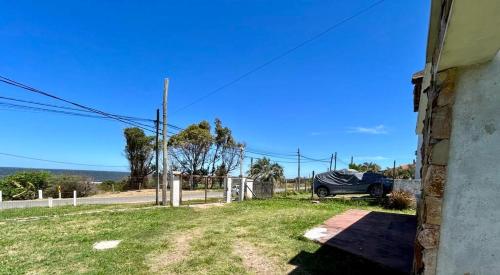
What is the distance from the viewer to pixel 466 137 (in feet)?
8.34

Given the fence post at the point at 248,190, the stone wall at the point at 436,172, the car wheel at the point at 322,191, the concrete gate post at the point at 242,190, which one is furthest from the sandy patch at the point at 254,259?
the car wheel at the point at 322,191

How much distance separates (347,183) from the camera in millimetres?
18531

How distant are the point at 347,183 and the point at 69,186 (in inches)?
869

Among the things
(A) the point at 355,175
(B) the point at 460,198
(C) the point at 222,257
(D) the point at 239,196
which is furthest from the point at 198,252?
(A) the point at 355,175

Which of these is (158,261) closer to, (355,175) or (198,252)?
(198,252)

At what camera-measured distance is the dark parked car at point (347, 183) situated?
18.1 m

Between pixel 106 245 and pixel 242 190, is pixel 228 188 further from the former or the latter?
pixel 106 245

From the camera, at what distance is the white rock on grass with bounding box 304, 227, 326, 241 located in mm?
6715

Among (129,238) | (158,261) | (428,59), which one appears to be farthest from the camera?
(129,238)

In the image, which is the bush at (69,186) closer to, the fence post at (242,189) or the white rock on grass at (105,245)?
the fence post at (242,189)

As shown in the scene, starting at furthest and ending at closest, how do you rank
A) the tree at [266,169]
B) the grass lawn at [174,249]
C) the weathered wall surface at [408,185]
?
the tree at [266,169]
the weathered wall surface at [408,185]
the grass lawn at [174,249]

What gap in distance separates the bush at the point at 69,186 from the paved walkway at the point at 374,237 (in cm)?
2417

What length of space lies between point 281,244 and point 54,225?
25.1 feet

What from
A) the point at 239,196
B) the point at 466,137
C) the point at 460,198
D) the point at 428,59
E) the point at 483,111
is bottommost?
the point at 239,196
